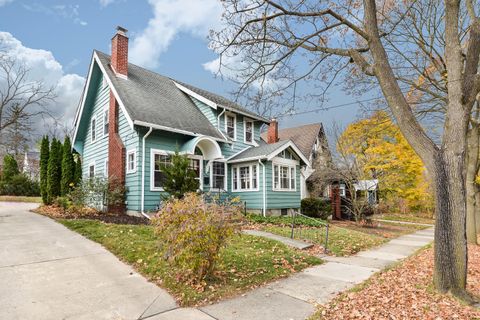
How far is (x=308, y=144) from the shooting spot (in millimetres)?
26812

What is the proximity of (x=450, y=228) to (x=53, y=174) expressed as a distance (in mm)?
15977

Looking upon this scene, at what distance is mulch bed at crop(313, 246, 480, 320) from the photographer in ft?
13.4

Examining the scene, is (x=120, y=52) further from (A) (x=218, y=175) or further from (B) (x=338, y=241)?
(B) (x=338, y=241)

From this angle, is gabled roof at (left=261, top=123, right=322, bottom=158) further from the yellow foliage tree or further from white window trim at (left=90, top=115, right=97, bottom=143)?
white window trim at (left=90, top=115, right=97, bottom=143)

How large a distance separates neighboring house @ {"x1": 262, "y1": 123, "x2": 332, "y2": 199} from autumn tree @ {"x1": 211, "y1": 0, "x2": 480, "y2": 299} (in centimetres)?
1317

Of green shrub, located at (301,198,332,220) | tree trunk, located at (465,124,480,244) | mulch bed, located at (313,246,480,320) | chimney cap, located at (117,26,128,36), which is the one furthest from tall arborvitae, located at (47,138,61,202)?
tree trunk, located at (465,124,480,244)

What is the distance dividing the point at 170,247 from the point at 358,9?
819 centimetres

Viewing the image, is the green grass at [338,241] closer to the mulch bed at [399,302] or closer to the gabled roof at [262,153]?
the mulch bed at [399,302]

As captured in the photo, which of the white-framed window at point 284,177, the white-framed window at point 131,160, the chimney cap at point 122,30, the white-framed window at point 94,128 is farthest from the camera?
the white-framed window at point 94,128

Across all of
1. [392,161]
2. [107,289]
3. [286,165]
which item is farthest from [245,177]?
[392,161]

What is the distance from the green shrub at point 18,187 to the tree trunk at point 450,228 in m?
30.2

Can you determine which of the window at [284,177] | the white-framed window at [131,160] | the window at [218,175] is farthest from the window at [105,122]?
the window at [284,177]

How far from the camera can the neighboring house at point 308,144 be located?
2430cm

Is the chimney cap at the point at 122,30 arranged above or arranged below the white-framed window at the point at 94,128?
above
